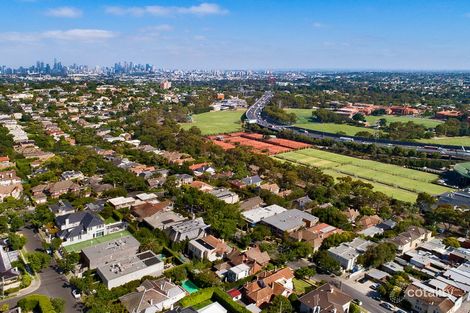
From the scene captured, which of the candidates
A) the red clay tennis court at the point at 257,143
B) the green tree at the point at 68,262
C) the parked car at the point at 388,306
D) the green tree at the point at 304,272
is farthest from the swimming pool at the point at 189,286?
the red clay tennis court at the point at 257,143

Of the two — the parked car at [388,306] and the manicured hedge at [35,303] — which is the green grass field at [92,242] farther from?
the parked car at [388,306]

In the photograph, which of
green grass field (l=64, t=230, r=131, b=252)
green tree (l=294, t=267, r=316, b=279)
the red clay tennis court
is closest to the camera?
green tree (l=294, t=267, r=316, b=279)

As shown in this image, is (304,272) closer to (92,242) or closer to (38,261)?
(92,242)

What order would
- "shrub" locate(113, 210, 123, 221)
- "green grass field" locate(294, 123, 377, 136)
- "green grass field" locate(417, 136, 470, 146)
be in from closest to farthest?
"shrub" locate(113, 210, 123, 221), "green grass field" locate(417, 136, 470, 146), "green grass field" locate(294, 123, 377, 136)

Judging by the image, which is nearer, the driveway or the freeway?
the driveway

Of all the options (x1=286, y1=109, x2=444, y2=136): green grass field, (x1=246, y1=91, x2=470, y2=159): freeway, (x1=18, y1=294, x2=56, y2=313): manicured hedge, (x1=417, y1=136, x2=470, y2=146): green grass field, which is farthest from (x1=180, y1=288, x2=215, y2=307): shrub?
(x1=417, y1=136, x2=470, y2=146): green grass field

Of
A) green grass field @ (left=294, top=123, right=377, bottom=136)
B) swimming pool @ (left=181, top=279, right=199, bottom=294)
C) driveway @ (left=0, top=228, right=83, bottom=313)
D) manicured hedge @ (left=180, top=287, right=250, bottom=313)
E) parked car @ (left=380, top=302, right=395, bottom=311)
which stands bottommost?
parked car @ (left=380, top=302, right=395, bottom=311)

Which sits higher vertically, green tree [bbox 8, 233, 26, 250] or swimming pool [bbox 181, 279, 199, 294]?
green tree [bbox 8, 233, 26, 250]

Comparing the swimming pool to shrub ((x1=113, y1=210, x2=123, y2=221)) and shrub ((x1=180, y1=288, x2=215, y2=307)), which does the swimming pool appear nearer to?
shrub ((x1=180, y1=288, x2=215, y2=307))

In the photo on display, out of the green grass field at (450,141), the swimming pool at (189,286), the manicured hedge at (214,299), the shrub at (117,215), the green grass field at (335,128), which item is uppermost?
the green grass field at (335,128)
